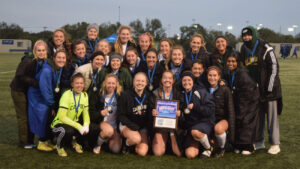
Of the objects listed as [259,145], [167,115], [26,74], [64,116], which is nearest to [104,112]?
[64,116]

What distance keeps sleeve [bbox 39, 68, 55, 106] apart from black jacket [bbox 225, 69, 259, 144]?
298 cm

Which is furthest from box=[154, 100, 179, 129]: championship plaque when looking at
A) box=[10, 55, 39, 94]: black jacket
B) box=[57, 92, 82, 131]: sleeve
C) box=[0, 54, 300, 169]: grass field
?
box=[10, 55, 39, 94]: black jacket

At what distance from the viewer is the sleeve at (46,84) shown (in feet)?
14.6

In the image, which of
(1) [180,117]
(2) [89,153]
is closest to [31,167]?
(2) [89,153]

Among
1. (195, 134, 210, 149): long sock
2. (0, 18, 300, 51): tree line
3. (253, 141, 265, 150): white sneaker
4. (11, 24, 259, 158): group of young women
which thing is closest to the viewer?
(195, 134, 210, 149): long sock

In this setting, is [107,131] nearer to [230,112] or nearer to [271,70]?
[230,112]

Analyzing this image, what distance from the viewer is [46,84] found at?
448cm

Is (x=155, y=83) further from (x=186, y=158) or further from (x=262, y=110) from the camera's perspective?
(x=262, y=110)

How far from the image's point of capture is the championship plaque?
440cm

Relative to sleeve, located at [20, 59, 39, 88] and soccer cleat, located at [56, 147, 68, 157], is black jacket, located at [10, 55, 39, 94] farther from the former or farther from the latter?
soccer cleat, located at [56, 147, 68, 157]

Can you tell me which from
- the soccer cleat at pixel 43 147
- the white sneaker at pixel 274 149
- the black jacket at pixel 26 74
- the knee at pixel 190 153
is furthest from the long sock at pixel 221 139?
the black jacket at pixel 26 74

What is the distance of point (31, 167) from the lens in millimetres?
Answer: 3947

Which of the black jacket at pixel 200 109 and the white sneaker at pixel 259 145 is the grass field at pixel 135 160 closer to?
the white sneaker at pixel 259 145

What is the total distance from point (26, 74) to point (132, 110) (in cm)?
177
